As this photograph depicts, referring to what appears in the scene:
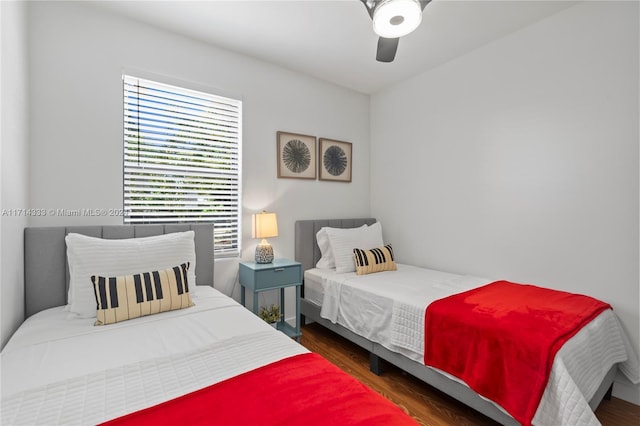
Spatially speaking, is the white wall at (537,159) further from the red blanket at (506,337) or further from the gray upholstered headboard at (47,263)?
the gray upholstered headboard at (47,263)

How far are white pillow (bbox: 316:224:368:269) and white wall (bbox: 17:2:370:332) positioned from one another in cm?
29

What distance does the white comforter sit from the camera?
140cm

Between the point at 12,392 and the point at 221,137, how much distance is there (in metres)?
2.17

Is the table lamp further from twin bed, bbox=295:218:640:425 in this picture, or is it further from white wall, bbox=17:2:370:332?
twin bed, bbox=295:218:640:425

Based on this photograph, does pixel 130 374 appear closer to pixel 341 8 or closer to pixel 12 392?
pixel 12 392

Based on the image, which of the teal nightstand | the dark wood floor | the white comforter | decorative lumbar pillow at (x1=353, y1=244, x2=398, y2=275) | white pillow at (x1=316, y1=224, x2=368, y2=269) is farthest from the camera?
white pillow at (x1=316, y1=224, x2=368, y2=269)

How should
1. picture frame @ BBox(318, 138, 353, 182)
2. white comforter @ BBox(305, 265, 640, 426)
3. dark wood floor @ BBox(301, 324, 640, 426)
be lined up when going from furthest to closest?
picture frame @ BBox(318, 138, 353, 182) → dark wood floor @ BBox(301, 324, 640, 426) → white comforter @ BBox(305, 265, 640, 426)

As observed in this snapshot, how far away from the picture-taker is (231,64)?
280cm

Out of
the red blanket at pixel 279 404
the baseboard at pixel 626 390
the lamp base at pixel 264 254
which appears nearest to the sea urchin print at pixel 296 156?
the lamp base at pixel 264 254

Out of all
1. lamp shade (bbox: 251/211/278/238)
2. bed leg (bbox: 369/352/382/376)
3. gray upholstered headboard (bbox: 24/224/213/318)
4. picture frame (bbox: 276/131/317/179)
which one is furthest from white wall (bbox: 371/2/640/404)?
gray upholstered headboard (bbox: 24/224/213/318)

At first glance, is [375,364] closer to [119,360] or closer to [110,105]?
[119,360]

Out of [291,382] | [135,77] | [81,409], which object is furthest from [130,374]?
[135,77]

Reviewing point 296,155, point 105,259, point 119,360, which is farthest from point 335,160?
point 119,360

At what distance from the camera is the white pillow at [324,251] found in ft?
10.1
